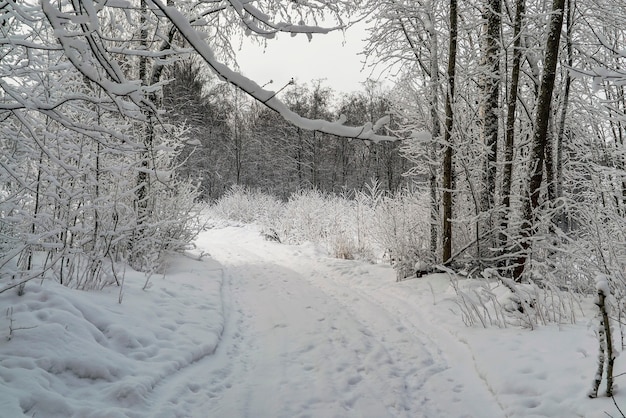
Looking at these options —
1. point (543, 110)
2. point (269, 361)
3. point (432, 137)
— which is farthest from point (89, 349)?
point (543, 110)

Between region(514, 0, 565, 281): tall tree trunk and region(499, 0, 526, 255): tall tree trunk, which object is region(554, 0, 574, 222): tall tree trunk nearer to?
region(499, 0, 526, 255): tall tree trunk

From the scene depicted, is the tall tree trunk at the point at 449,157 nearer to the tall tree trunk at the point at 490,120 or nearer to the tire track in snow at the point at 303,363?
the tall tree trunk at the point at 490,120

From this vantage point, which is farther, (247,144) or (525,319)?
(247,144)

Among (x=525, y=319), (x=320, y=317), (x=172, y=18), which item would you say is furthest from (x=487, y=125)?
(x=172, y=18)

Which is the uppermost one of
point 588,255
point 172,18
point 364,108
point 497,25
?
point 364,108

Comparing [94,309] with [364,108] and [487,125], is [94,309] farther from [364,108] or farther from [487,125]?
[364,108]

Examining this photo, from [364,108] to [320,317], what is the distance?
32.2m

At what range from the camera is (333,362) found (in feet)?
12.4

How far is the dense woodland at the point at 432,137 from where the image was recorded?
325 centimetres

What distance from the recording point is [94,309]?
3.67 meters

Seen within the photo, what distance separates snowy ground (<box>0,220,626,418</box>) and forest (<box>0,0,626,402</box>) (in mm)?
514

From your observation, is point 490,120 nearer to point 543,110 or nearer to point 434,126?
point 434,126

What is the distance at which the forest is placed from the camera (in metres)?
2.76

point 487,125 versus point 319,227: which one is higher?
point 487,125
